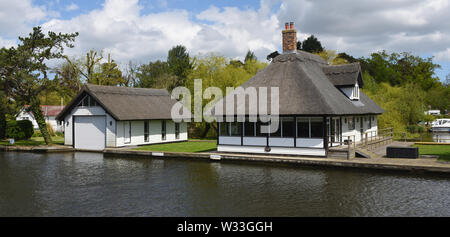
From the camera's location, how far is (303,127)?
21828mm

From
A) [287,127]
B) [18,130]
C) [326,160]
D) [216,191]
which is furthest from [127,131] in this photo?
[216,191]

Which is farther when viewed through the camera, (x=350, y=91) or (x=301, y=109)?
(x=350, y=91)

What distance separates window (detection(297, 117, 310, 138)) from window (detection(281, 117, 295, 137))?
1.20ft

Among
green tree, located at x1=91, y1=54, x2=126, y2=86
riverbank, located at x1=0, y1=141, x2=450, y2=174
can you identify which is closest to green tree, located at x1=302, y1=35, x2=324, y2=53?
green tree, located at x1=91, y1=54, x2=126, y2=86

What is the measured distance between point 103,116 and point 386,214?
24.0 meters

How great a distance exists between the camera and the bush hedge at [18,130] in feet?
122

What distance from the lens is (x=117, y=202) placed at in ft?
41.9

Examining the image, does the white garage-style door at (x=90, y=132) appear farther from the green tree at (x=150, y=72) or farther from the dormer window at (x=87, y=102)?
the green tree at (x=150, y=72)

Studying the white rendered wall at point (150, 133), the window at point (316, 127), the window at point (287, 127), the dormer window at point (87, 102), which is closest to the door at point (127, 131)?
the white rendered wall at point (150, 133)

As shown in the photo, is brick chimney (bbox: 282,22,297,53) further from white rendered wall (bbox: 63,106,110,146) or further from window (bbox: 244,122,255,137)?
white rendered wall (bbox: 63,106,110,146)

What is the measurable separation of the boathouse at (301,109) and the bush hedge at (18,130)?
24.6 meters

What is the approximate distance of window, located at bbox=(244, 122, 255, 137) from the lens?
76.6ft

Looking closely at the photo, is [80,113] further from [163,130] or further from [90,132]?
[163,130]

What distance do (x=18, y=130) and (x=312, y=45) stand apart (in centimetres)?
4909
